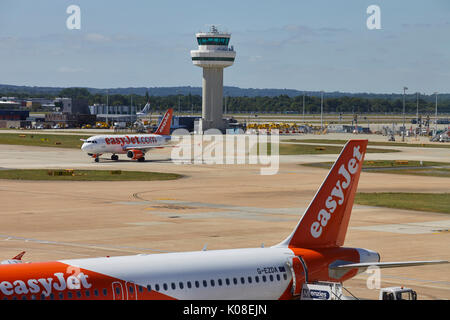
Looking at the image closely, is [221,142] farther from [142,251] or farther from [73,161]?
[142,251]

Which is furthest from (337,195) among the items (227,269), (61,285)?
(61,285)

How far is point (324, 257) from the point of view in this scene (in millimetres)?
26422

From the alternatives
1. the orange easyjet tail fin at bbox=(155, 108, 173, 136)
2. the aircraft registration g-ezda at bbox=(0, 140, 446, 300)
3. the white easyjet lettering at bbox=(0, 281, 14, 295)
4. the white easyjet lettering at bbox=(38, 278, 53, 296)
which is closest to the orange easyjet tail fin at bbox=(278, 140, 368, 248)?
the aircraft registration g-ezda at bbox=(0, 140, 446, 300)

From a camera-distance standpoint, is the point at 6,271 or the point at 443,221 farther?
the point at 443,221

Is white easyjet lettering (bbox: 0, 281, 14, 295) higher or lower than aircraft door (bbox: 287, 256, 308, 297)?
higher

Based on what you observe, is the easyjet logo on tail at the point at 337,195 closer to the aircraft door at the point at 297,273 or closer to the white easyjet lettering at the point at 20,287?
the aircraft door at the point at 297,273

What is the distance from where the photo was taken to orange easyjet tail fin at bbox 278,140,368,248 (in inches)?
1064

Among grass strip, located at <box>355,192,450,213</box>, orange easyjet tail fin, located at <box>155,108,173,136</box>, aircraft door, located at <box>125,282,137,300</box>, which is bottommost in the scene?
grass strip, located at <box>355,192,450,213</box>

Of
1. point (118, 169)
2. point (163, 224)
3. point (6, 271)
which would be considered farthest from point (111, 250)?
point (118, 169)

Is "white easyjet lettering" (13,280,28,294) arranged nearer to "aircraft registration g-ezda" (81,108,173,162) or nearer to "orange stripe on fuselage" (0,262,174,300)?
"orange stripe on fuselage" (0,262,174,300)

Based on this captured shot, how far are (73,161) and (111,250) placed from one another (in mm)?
78066

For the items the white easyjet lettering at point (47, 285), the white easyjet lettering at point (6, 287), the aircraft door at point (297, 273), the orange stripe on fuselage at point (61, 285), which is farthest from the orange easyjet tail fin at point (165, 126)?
the white easyjet lettering at point (6, 287)

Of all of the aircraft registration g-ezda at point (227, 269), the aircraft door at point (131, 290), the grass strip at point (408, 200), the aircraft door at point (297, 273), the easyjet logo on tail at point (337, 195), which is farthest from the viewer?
the grass strip at point (408, 200)

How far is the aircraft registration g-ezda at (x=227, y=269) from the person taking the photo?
20.3 meters
